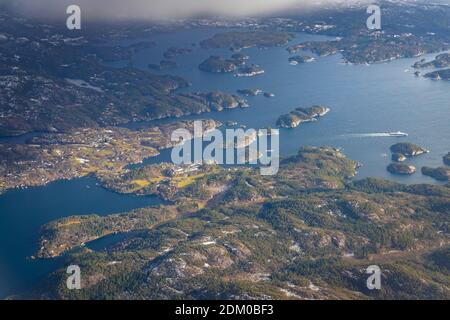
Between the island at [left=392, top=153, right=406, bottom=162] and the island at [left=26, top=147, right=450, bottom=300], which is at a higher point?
the island at [left=392, top=153, right=406, bottom=162]

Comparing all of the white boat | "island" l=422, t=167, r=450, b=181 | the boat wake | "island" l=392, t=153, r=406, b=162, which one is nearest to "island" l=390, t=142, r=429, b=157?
"island" l=392, t=153, r=406, b=162

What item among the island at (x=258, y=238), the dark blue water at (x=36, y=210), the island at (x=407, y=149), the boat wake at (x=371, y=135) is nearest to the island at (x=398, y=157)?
the island at (x=407, y=149)

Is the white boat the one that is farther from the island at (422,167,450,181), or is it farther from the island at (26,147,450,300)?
the island at (26,147,450,300)

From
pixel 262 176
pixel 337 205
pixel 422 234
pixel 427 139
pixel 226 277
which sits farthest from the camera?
pixel 427 139

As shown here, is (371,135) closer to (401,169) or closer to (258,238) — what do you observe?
(401,169)

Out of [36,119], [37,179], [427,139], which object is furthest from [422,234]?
[36,119]

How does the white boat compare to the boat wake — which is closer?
the boat wake
